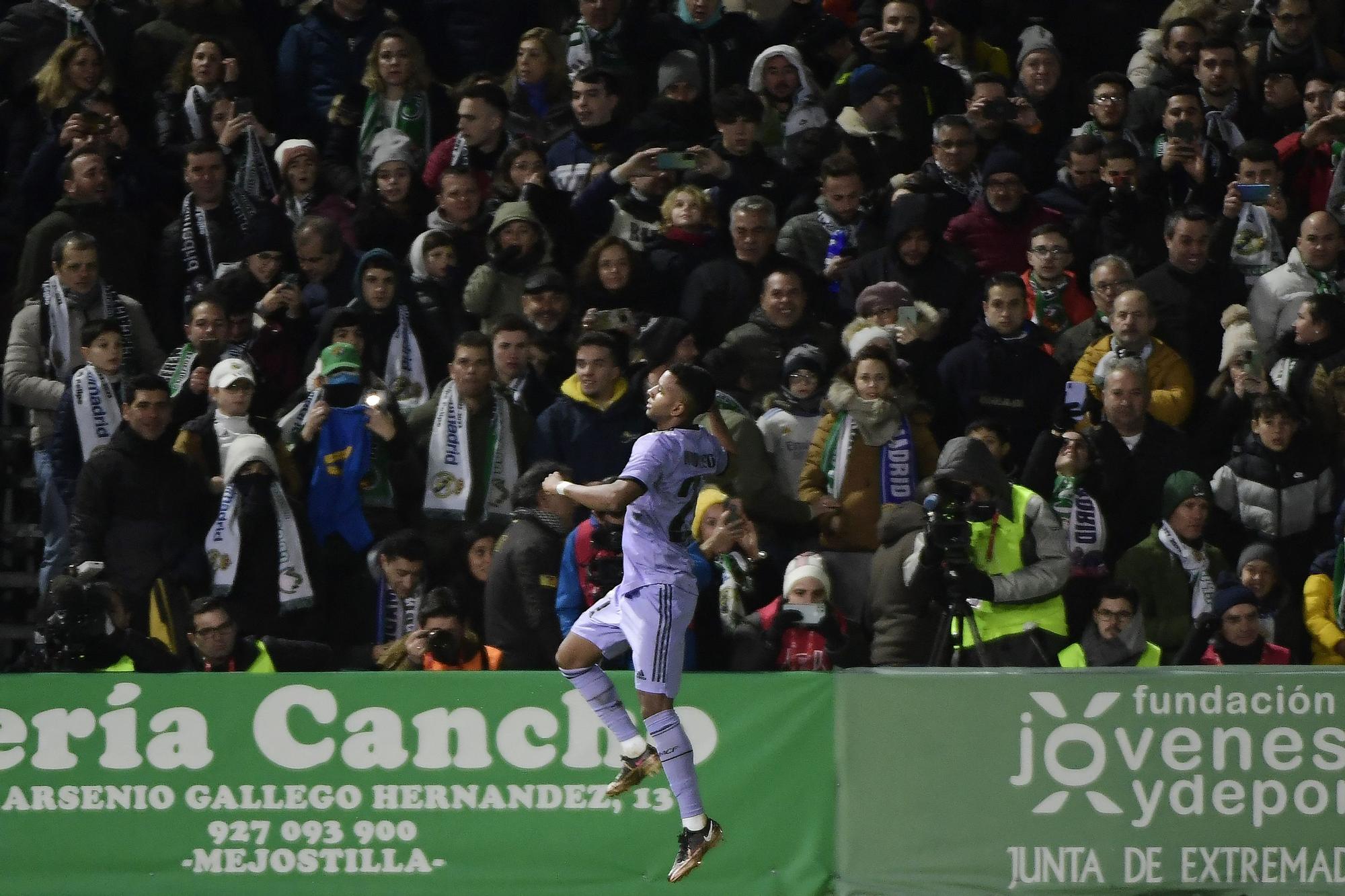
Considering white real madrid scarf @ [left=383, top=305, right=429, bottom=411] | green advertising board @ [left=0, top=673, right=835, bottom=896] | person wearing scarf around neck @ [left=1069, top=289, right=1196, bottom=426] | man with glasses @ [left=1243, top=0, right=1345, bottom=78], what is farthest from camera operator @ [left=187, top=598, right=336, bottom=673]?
man with glasses @ [left=1243, top=0, right=1345, bottom=78]

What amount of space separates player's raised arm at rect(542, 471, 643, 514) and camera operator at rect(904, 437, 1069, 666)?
1858 millimetres

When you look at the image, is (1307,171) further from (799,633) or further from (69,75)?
(69,75)

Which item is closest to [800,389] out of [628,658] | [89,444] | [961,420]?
[961,420]

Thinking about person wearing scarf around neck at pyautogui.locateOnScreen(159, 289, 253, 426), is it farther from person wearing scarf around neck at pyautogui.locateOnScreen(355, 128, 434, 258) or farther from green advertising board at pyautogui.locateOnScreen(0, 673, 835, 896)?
green advertising board at pyautogui.locateOnScreen(0, 673, 835, 896)

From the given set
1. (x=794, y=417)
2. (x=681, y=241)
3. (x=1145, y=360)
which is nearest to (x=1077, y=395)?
(x=1145, y=360)

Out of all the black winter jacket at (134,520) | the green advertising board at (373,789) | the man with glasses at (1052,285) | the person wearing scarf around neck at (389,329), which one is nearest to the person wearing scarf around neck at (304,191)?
the person wearing scarf around neck at (389,329)

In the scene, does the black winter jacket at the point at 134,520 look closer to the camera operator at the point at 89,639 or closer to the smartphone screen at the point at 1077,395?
the camera operator at the point at 89,639

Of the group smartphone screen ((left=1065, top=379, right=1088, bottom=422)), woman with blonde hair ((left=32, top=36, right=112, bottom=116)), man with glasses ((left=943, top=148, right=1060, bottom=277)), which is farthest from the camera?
woman with blonde hair ((left=32, top=36, right=112, bottom=116))

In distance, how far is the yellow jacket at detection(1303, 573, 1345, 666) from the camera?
11.5 m

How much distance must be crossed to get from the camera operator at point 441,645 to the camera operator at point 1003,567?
2.07 m

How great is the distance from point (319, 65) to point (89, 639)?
17.8 ft

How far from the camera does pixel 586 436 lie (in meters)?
11.6

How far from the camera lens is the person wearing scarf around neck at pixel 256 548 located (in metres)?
11.3

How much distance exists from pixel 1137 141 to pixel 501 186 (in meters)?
4.03
